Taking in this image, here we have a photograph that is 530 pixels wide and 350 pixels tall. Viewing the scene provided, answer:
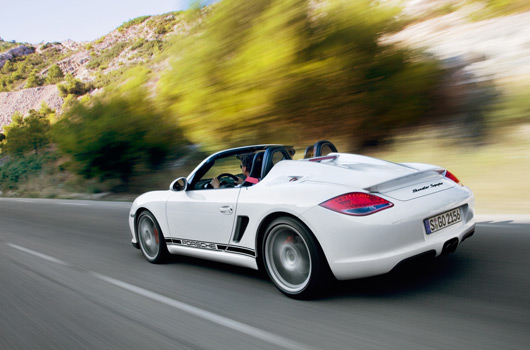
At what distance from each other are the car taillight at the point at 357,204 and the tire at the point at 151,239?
2.53 meters

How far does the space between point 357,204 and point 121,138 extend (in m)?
15.5

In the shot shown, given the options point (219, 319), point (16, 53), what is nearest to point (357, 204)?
point (219, 319)

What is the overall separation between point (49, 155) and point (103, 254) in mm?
30814

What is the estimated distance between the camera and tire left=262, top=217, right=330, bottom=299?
11.3 ft

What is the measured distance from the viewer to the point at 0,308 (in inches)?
167

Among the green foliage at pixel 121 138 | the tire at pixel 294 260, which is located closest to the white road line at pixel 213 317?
the tire at pixel 294 260

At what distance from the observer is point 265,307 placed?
11.9 ft

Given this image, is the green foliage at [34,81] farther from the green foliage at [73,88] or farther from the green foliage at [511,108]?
the green foliage at [511,108]

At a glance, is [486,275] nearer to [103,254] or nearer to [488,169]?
[103,254]

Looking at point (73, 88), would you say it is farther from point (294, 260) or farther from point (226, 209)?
point (294, 260)

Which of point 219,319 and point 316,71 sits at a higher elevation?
point 316,71

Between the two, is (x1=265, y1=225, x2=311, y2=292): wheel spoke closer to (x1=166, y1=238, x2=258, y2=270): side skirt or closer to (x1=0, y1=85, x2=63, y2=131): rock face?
(x1=166, y1=238, x2=258, y2=270): side skirt

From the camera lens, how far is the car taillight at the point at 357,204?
3.26 m

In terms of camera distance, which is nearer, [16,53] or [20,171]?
[20,171]
